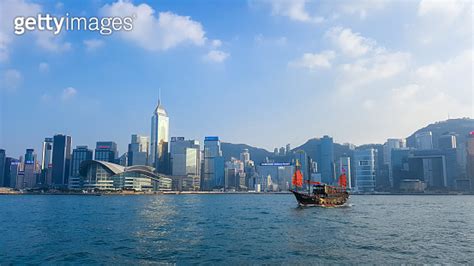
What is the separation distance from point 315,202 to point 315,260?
67.0m

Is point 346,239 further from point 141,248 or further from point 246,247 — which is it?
point 141,248

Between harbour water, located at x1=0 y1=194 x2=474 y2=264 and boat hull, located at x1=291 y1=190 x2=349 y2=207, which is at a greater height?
boat hull, located at x1=291 y1=190 x2=349 y2=207

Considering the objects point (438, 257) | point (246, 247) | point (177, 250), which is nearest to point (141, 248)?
point (177, 250)

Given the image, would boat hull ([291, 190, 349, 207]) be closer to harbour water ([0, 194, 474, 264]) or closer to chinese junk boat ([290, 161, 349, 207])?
chinese junk boat ([290, 161, 349, 207])

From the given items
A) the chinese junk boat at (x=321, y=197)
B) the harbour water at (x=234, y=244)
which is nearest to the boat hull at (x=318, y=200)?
the chinese junk boat at (x=321, y=197)

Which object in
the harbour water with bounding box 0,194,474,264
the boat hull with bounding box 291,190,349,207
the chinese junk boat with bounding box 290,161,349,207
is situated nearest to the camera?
Answer: the harbour water with bounding box 0,194,474,264

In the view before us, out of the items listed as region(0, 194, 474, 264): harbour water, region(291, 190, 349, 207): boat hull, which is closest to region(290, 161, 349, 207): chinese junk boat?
region(291, 190, 349, 207): boat hull

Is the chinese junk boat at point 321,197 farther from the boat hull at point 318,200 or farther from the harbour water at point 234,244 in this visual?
the harbour water at point 234,244

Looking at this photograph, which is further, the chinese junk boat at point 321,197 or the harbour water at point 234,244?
the chinese junk boat at point 321,197

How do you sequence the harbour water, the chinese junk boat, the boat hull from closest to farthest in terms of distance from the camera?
the harbour water
the boat hull
the chinese junk boat

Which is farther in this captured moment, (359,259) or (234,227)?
(234,227)

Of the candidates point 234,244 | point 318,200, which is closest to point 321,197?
point 318,200

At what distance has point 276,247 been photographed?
3759cm

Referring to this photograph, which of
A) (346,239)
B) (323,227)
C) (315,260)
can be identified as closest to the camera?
(315,260)
